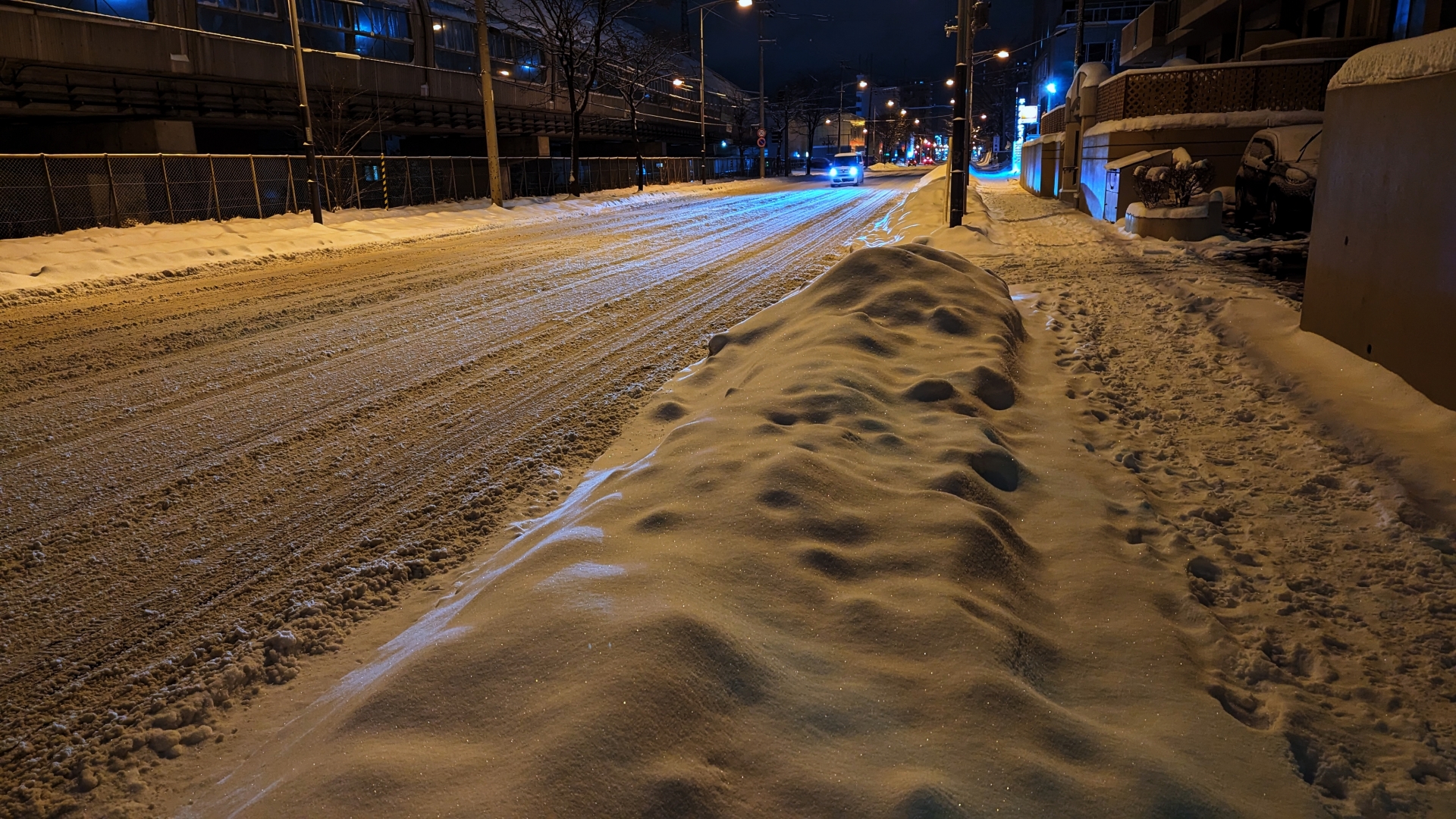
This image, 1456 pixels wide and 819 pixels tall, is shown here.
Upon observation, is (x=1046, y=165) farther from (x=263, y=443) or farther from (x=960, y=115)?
(x=263, y=443)

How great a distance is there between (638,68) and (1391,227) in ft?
193

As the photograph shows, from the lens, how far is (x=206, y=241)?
17969mm

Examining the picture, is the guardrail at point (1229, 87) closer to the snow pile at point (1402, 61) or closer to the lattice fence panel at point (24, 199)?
the snow pile at point (1402, 61)

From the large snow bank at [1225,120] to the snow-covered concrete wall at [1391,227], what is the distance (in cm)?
1470

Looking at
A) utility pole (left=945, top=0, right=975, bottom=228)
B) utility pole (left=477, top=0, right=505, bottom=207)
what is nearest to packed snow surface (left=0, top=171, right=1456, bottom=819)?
utility pole (left=945, top=0, right=975, bottom=228)

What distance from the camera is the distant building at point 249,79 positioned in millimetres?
26266

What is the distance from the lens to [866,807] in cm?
228

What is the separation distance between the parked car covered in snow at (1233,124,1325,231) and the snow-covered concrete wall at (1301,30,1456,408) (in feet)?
32.4

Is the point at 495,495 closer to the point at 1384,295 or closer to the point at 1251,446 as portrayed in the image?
the point at 1251,446

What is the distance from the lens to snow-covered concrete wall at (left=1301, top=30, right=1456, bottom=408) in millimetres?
5852

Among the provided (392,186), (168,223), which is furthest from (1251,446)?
(392,186)

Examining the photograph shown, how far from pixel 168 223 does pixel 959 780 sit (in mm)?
23536

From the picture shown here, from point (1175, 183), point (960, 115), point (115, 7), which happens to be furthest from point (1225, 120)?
point (115, 7)

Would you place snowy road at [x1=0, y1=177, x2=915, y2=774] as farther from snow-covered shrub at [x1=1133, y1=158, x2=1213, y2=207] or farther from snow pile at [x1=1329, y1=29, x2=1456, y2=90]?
snow-covered shrub at [x1=1133, y1=158, x2=1213, y2=207]
